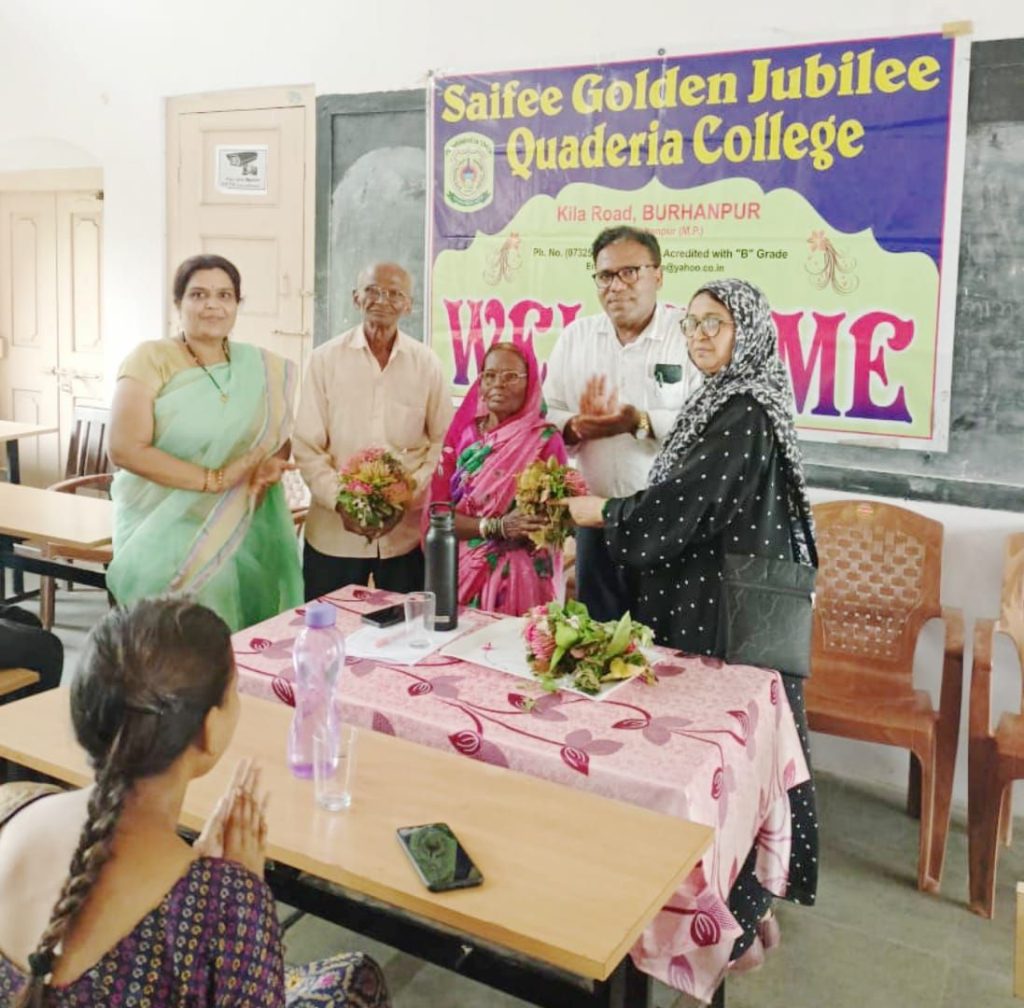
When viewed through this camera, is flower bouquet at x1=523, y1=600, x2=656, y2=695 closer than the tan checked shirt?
Yes

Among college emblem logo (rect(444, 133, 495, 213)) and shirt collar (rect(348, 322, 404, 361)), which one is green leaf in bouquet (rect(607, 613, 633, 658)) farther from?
college emblem logo (rect(444, 133, 495, 213))

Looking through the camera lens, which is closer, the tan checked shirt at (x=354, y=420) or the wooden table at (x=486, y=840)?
the wooden table at (x=486, y=840)

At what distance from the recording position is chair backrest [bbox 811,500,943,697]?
11.6 ft

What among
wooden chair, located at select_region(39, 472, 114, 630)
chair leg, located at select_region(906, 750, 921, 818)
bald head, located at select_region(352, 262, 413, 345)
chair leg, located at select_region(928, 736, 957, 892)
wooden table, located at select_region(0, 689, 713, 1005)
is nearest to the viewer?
wooden table, located at select_region(0, 689, 713, 1005)

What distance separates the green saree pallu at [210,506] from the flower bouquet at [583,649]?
144cm

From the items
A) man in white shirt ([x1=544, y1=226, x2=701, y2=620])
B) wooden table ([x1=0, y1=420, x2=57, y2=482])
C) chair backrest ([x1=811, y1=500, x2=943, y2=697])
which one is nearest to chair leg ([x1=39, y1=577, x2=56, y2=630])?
wooden table ([x1=0, y1=420, x2=57, y2=482])

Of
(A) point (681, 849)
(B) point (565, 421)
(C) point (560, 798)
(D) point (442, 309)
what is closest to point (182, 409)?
(B) point (565, 421)

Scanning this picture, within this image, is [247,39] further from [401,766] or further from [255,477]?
[401,766]

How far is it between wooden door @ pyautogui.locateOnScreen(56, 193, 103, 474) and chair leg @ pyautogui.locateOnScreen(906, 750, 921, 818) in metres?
4.59

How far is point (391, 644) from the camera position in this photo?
99.3 inches

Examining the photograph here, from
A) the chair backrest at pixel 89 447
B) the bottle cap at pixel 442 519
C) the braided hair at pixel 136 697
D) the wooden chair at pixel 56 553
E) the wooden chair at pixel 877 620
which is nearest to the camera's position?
the braided hair at pixel 136 697

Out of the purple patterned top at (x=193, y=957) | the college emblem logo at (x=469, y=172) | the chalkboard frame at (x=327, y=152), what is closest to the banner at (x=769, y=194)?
the college emblem logo at (x=469, y=172)

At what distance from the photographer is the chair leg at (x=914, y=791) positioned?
358cm

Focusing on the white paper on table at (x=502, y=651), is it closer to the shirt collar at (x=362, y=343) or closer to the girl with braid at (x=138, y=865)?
the girl with braid at (x=138, y=865)
